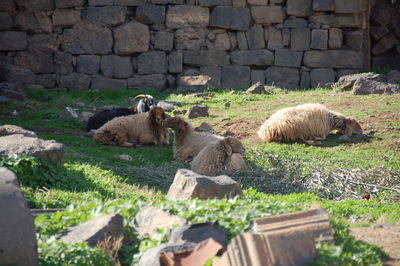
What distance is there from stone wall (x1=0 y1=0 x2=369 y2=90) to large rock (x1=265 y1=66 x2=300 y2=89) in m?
0.03

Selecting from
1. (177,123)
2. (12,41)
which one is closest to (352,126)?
(177,123)

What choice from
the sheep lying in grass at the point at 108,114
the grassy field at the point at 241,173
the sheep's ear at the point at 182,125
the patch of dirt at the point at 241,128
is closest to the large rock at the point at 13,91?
the grassy field at the point at 241,173

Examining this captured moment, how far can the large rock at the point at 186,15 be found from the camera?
1961 centimetres

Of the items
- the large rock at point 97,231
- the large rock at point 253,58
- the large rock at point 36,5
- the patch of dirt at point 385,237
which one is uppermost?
the large rock at point 36,5

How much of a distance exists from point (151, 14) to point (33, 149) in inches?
455

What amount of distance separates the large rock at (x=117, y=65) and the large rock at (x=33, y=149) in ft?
36.0

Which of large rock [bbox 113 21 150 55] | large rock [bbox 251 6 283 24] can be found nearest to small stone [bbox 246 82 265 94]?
large rock [bbox 251 6 283 24]

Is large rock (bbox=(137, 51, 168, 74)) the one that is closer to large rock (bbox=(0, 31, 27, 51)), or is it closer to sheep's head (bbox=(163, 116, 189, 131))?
large rock (bbox=(0, 31, 27, 51))

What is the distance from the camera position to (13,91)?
17.2m

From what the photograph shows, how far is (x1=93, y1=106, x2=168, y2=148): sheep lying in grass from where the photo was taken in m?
13.3

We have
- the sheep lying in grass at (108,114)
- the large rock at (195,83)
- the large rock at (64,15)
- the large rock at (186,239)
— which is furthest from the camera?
the large rock at (64,15)

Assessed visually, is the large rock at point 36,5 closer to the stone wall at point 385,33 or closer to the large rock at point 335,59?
the large rock at point 335,59

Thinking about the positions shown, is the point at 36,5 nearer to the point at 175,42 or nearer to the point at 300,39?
the point at 175,42

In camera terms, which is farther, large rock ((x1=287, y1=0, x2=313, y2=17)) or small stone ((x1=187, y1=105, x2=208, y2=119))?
large rock ((x1=287, y1=0, x2=313, y2=17))
